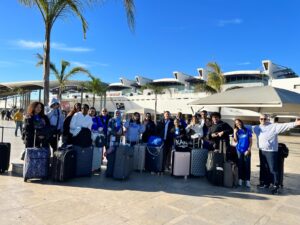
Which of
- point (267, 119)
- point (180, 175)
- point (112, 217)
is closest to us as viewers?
point (112, 217)

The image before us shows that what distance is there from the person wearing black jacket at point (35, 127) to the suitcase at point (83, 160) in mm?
675

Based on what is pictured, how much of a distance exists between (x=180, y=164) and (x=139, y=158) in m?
1.05

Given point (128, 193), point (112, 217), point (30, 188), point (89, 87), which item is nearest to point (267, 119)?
point (128, 193)

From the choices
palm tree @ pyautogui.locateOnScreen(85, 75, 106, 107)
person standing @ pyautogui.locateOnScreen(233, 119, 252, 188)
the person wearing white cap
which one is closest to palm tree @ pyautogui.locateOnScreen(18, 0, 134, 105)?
the person wearing white cap

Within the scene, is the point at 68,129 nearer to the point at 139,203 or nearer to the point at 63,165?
the point at 63,165

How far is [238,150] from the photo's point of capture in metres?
6.19

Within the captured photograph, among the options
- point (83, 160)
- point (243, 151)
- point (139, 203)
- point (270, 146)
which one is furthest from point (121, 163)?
point (270, 146)

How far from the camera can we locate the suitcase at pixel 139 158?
6844 mm

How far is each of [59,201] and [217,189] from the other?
300 cm

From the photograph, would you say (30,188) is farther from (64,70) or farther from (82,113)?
(64,70)

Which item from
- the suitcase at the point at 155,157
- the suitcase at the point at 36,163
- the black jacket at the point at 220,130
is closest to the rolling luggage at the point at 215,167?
the black jacket at the point at 220,130

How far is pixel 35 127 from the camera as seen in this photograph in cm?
576

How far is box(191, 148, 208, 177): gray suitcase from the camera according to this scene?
21.2 feet

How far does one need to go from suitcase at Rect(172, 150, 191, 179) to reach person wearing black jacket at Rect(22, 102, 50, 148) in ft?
9.05
